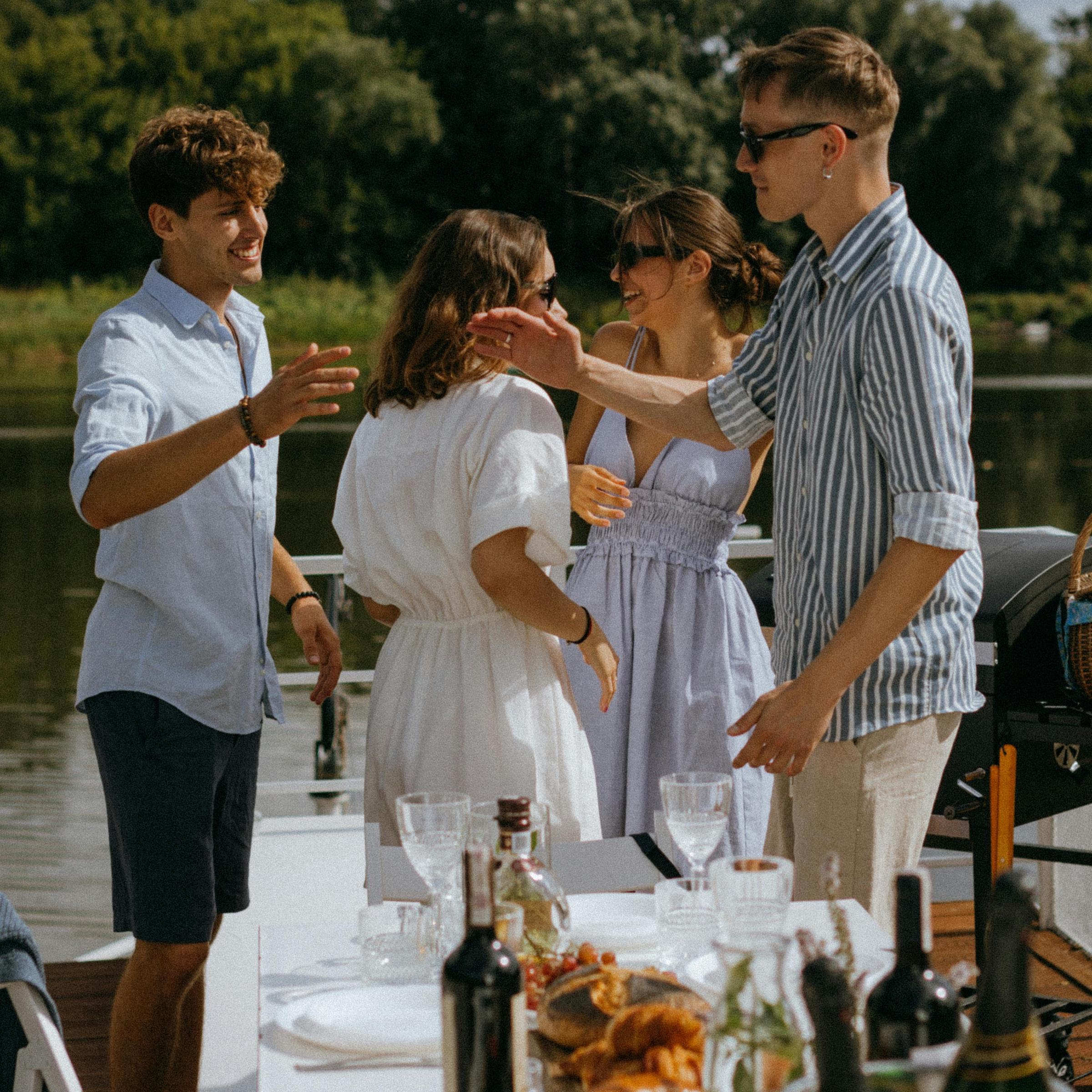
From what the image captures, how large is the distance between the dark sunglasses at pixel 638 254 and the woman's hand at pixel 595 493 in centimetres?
47

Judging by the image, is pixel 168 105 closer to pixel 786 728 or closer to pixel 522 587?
pixel 522 587

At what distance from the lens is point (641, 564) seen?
8.93ft

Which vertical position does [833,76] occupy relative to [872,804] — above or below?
above

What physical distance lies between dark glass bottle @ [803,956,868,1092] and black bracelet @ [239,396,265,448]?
1275 mm

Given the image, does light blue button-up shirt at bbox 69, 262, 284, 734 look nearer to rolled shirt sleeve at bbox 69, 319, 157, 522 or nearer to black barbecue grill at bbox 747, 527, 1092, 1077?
rolled shirt sleeve at bbox 69, 319, 157, 522

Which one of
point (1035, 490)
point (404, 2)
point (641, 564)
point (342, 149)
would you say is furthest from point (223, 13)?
point (641, 564)

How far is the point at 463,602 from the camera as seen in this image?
2.14 m

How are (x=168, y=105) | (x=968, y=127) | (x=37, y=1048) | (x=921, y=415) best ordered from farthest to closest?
(x=968, y=127) → (x=168, y=105) → (x=921, y=415) → (x=37, y=1048)

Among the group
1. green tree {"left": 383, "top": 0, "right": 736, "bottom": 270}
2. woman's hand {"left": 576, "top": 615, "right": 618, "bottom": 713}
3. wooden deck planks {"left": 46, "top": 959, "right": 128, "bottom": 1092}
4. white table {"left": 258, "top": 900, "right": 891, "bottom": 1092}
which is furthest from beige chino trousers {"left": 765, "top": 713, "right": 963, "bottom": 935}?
green tree {"left": 383, "top": 0, "right": 736, "bottom": 270}

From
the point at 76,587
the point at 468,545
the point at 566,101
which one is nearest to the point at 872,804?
the point at 468,545

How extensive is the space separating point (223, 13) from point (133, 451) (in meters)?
47.0

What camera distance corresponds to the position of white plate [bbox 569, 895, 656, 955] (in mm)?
1537

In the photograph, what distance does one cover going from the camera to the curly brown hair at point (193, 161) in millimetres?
2170

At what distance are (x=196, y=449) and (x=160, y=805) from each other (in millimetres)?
532
